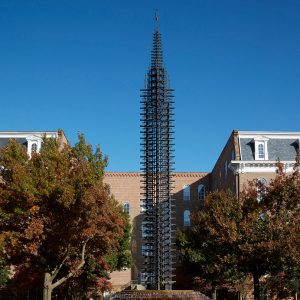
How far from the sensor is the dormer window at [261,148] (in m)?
48.5

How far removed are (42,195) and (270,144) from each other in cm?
2643

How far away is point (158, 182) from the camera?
69.3ft

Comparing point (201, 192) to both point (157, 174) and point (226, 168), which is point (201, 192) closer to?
point (226, 168)

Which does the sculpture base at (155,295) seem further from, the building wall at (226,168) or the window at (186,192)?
the window at (186,192)

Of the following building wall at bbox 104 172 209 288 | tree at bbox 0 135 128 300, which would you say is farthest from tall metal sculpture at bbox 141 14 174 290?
building wall at bbox 104 172 209 288

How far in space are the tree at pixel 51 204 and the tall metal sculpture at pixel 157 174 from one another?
19.4 feet

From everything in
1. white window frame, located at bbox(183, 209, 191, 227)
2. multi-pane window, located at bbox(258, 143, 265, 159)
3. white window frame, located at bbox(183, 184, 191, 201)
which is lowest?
white window frame, located at bbox(183, 209, 191, 227)

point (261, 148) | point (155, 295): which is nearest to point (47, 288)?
point (155, 295)

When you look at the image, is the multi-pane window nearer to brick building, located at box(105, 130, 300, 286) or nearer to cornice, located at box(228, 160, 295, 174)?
brick building, located at box(105, 130, 300, 286)

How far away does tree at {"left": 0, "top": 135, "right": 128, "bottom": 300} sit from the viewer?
27.0 metres

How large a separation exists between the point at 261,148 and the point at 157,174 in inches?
1142

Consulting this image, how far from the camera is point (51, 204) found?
2852cm

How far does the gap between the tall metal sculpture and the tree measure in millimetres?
5907

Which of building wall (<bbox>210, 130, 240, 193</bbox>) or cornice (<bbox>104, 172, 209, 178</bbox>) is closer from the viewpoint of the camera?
building wall (<bbox>210, 130, 240, 193</bbox>)
